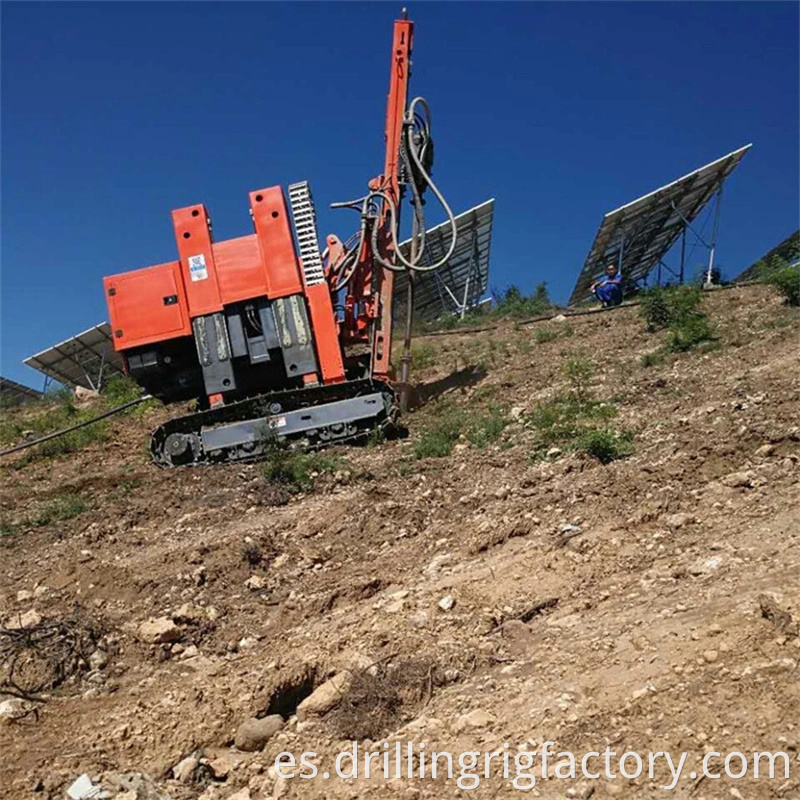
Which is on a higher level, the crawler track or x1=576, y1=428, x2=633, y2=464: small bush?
the crawler track

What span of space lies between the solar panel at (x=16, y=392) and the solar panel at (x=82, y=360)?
0.95 m

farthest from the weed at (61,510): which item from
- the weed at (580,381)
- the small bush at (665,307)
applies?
the small bush at (665,307)

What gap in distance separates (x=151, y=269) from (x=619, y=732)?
8.53m

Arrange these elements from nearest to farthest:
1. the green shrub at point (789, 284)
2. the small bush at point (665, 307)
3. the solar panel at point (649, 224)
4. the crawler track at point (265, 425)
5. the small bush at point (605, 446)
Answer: the small bush at point (605, 446) < the crawler track at point (265, 425) < the small bush at point (665, 307) < the green shrub at point (789, 284) < the solar panel at point (649, 224)

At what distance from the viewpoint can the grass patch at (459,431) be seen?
839 cm

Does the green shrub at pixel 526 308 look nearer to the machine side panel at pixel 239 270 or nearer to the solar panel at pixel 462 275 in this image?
the solar panel at pixel 462 275

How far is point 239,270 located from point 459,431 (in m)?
3.58

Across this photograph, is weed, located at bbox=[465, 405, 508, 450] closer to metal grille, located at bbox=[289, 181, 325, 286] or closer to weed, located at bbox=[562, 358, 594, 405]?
weed, located at bbox=[562, 358, 594, 405]

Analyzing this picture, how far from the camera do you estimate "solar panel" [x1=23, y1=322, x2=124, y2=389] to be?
68.3 feet

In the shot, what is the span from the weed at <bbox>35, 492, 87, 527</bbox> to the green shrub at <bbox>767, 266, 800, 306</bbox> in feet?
36.0

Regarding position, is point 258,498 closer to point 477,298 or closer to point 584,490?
point 584,490

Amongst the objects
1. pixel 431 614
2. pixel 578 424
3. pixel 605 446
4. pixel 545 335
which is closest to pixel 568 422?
pixel 578 424

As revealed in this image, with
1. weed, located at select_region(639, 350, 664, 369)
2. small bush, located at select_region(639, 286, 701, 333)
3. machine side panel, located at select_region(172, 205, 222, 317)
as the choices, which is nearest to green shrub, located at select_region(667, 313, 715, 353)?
weed, located at select_region(639, 350, 664, 369)

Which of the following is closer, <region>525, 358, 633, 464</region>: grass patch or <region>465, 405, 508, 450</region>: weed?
<region>525, 358, 633, 464</region>: grass patch
